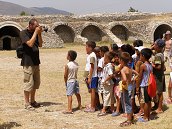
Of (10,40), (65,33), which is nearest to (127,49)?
(10,40)

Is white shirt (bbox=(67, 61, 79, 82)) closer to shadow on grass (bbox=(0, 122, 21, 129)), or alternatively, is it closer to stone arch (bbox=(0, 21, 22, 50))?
shadow on grass (bbox=(0, 122, 21, 129))

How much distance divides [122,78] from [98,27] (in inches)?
1060

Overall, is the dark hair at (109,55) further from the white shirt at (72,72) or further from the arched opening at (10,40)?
the arched opening at (10,40)

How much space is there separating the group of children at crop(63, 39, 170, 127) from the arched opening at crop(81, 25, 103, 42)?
2555 cm

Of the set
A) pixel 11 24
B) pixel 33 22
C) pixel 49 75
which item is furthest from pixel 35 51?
pixel 11 24

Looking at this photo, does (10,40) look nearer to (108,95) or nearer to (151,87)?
(108,95)

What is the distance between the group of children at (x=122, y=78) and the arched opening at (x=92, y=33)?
25.6 meters

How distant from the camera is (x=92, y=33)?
3512cm

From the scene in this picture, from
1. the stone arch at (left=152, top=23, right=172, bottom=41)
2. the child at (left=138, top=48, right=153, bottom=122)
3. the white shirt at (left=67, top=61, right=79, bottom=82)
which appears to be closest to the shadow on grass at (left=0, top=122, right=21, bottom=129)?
the white shirt at (left=67, top=61, right=79, bottom=82)

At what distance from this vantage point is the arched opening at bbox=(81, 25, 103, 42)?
3466 centimetres

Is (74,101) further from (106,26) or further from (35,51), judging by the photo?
(106,26)

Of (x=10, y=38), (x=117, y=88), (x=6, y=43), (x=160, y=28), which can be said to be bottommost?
(x=117, y=88)

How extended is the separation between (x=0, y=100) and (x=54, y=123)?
9.51ft

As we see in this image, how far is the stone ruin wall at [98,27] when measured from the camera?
31570 mm
